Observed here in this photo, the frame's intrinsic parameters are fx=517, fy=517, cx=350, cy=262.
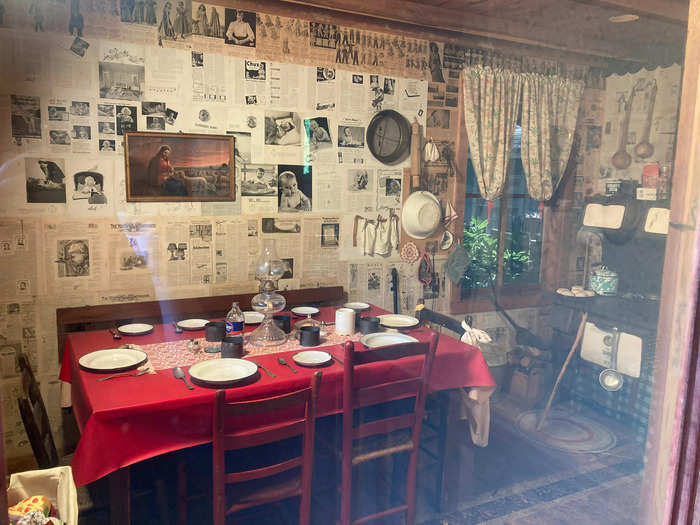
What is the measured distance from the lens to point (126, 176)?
163cm

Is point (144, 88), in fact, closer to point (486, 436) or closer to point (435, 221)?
point (435, 221)

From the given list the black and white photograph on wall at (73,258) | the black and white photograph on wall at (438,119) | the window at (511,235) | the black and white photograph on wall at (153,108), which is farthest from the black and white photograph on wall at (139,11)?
the window at (511,235)

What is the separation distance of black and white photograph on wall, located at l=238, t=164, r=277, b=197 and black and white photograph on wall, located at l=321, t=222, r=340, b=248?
0.24 meters

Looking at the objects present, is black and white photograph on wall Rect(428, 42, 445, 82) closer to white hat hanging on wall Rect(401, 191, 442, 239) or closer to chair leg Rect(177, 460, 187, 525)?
white hat hanging on wall Rect(401, 191, 442, 239)

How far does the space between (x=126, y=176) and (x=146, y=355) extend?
0.64 metres

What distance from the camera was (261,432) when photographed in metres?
1.02

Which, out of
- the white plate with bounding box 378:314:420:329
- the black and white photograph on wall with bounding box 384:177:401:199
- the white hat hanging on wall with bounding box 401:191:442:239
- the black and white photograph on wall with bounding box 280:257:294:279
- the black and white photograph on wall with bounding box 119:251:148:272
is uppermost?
the black and white photograph on wall with bounding box 384:177:401:199

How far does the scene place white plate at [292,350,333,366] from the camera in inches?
49.1

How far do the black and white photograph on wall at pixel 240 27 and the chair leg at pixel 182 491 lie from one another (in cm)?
133

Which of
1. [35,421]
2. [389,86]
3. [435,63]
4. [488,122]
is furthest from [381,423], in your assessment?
[435,63]

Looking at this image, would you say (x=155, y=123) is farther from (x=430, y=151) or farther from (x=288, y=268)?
(x=430, y=151)

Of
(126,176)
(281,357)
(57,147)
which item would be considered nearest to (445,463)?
(281,357)

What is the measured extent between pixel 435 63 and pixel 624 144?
1415mm

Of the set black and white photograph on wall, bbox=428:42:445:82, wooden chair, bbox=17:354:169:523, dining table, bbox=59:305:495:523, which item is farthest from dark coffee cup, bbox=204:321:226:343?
black and white photograph on wall, bbox=428:42:445:82
